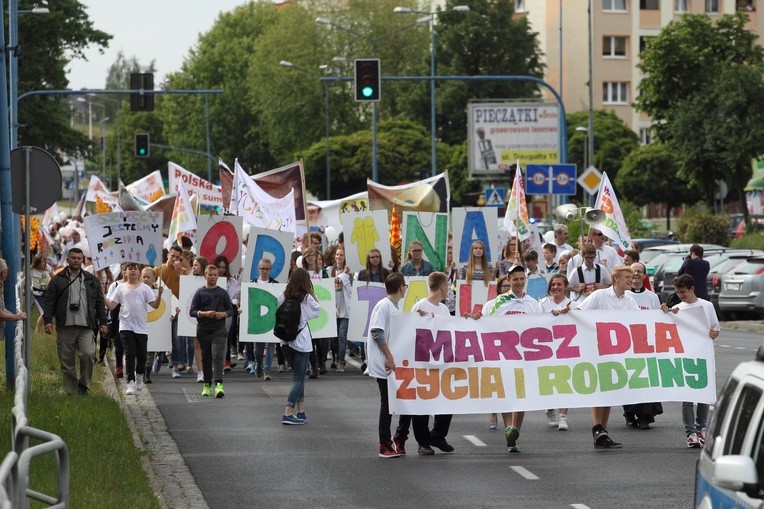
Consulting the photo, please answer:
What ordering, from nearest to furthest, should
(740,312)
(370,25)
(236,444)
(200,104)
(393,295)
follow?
(393,295) → (236,444) → (740,312) → (370,25) → (200,104)

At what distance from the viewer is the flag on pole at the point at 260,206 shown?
26.1 metres

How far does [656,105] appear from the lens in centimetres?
6731

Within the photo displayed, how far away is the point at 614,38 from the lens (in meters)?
100

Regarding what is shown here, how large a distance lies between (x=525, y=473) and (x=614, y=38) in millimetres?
88835

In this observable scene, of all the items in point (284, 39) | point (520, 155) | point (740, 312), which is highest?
point (284, 39)

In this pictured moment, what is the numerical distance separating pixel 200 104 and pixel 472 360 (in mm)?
105446

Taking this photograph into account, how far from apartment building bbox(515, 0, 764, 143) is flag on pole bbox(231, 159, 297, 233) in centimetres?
7418

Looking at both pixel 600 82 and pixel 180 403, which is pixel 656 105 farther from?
pixel 180 403

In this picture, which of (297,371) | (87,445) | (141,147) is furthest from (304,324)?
(141,147)

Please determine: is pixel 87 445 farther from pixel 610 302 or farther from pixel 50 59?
pixel 50 59

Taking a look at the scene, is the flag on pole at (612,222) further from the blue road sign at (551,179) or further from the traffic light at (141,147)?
the traffic light at (141,147)

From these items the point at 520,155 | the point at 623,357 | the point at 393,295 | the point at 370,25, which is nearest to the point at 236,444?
the point at 393,295

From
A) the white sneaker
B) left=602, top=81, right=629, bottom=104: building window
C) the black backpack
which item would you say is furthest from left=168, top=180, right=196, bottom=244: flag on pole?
left=602, top=81, right=629, bottom=104: building window

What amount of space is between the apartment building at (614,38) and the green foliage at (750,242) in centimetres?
4841
